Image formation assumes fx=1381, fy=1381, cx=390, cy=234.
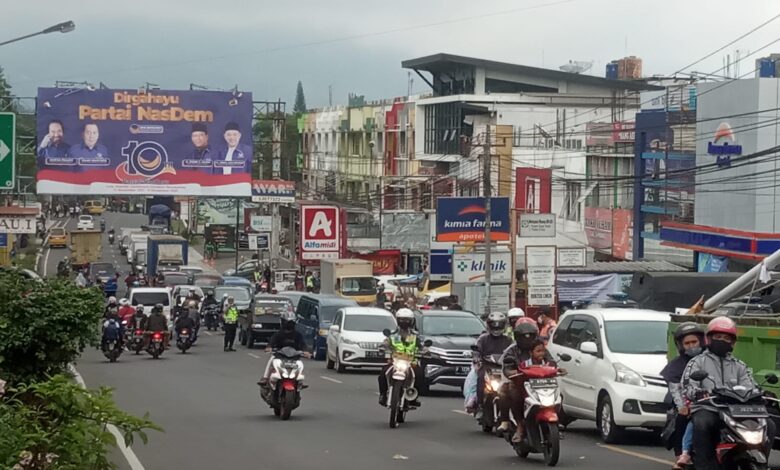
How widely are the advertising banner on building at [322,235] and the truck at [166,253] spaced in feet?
55.1

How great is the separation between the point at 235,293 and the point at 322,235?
9.77 m

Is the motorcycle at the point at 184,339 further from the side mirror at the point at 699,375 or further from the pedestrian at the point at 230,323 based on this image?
the side mirror at the point at 699,375

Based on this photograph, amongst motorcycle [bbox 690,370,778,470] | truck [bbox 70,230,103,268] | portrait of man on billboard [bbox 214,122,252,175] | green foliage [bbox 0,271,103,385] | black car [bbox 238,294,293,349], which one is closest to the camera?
motorcycle [bbox 690,370,778,470]

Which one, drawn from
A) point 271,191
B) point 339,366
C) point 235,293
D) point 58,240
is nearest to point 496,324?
point 339,366

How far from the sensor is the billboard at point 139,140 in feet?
176

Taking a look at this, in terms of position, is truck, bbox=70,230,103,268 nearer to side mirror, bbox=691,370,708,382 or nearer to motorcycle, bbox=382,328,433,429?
motorcycle, bbox=382,328,433,429

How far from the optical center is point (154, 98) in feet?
177

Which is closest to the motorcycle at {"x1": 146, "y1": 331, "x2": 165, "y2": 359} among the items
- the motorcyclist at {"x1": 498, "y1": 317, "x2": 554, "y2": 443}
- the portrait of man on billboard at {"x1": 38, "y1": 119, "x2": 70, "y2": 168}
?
the portrait of man on billboard at {"x1": 38, "y1": 119, "x2": 70, "y2": 168}

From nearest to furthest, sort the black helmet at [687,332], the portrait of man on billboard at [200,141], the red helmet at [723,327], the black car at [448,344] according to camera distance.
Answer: the red helmet at [723,327]
the black helmet at [687,332]
the black car at [448,344]
the portrait of man on billboard at [200,141]

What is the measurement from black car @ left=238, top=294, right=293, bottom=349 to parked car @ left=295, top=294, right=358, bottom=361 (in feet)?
9.16

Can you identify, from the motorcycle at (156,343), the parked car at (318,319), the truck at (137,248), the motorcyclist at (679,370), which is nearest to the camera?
the motorcyclist at (679,370)

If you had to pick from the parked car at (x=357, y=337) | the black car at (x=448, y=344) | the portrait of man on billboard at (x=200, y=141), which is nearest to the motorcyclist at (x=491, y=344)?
the black car at (x=448, y=344)

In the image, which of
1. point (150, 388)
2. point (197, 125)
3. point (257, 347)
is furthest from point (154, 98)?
point (150, 388)

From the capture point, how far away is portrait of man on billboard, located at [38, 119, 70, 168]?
176ft
